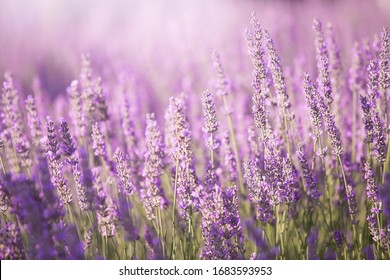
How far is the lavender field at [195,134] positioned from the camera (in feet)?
4.80

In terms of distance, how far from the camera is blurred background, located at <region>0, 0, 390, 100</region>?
1973 mm

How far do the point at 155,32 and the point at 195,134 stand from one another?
548 mm

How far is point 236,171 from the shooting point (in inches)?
64.6

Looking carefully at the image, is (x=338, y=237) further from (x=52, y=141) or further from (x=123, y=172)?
(x=52, y=141)

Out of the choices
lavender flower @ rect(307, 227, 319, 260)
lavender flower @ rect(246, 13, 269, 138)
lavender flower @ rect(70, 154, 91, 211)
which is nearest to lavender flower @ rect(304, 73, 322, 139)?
lavender flower @ rect(246, 13, 269, 138)

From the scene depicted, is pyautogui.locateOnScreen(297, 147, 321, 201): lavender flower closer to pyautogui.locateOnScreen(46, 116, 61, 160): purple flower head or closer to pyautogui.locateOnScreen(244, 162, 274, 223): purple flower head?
pyautogui.locateOnScreen(244, 162, 274, 223): purple flower head

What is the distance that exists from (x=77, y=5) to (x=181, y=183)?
3.16ft

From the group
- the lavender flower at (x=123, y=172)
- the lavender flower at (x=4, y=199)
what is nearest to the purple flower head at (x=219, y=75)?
the lavender flower at (x=123, y=172)

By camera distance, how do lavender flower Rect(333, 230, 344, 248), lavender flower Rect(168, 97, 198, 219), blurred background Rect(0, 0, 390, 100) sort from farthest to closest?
blurred background Rect(0, 0, 390, 100) < lavender flower Rect(333, 230, 344, 248) < lavender flower Rect(168, 97, 198, 219)

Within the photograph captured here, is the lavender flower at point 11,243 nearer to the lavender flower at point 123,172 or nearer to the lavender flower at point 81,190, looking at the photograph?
the lavender flower at point 81,190

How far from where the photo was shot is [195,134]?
6.36 feet

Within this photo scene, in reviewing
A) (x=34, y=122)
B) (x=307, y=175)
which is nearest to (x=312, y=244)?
(x=307, y=175)
